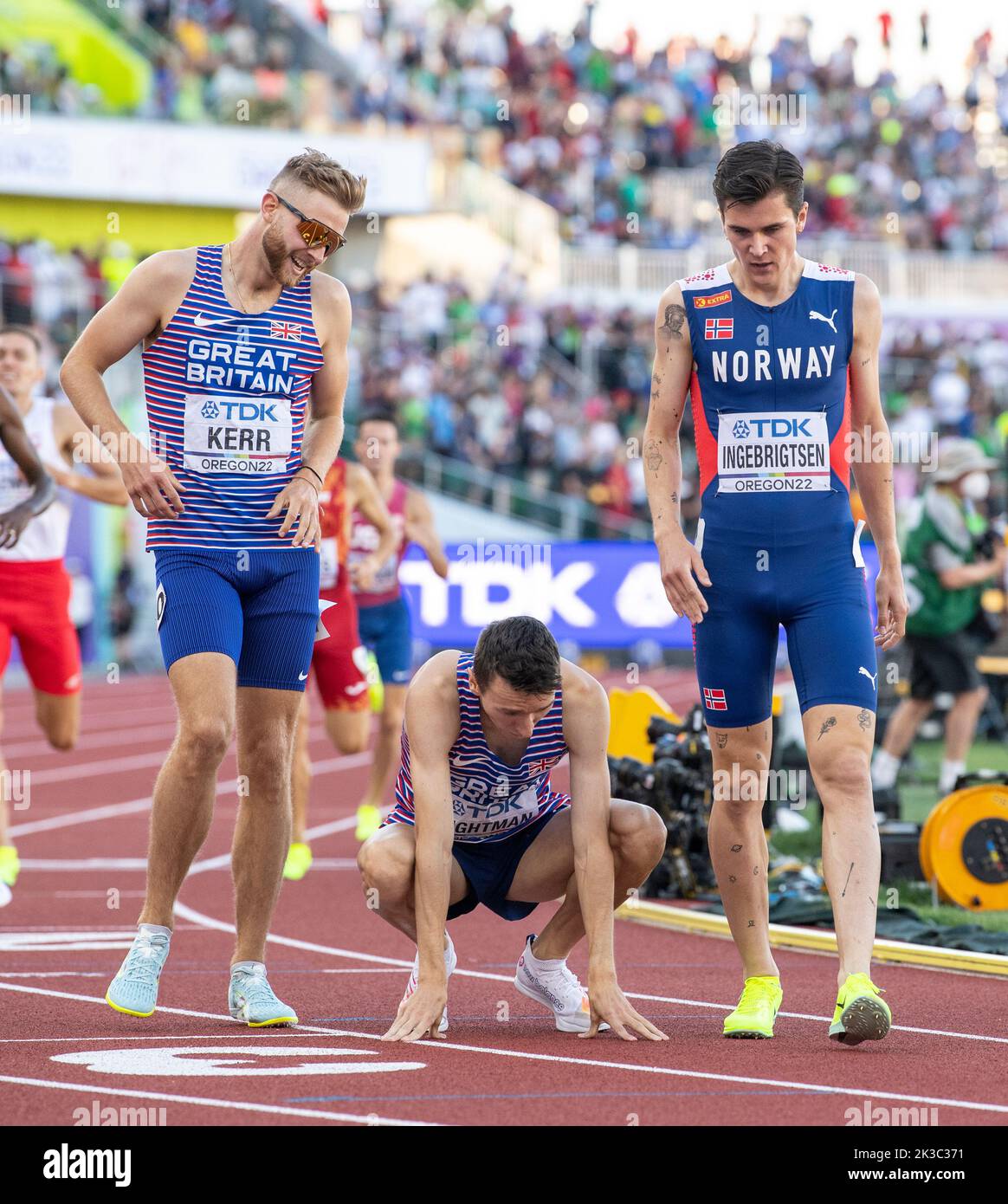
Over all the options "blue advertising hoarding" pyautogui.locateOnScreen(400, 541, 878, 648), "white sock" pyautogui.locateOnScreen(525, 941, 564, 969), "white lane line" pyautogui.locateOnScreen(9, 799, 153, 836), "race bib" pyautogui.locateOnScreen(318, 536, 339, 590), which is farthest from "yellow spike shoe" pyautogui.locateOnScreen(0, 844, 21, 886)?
"blue advertising hoarding" pyautogui.locateOnScreen(400, 541, 878, 648)

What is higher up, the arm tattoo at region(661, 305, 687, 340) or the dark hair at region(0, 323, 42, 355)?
the dark hair at region(0, 323, 42, 355)

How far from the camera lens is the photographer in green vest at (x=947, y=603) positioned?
12.5 meters

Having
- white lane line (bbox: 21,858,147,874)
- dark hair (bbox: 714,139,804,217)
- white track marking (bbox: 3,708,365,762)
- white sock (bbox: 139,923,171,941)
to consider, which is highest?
dark hair (bbox: 714,139,804,217)

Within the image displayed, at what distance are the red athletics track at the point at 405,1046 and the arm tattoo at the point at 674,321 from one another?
201cm

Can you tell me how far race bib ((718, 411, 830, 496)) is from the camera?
5707 millimetres

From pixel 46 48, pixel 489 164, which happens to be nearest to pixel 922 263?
pixel 489 164

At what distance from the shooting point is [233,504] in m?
5.74

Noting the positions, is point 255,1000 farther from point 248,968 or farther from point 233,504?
point 233,504

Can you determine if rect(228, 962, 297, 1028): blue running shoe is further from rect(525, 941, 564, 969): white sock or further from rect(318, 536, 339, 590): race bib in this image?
rect(318, 536, 339, 590): race bib

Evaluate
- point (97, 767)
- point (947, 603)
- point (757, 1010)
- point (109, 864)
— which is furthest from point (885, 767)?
point (757, 1010)

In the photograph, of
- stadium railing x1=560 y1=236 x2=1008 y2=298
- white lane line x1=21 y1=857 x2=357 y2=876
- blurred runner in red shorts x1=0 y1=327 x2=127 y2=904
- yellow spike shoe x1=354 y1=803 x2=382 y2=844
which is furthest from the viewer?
stadium railing x1=560 y1=236 x2=1008 y2=298

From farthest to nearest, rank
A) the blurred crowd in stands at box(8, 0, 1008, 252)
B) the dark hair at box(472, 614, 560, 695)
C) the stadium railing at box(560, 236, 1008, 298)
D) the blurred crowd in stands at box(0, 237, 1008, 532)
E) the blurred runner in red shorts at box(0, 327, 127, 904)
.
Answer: the stadium railing at box(560, 236, 1008, 298) < the blurred crowd in stands at box(8, 0, 1008, 252) < the blurred crowd in stands at box(0, 237, 1008, 532) < the blurred runner in red shorts at box(0, 327, 127, 904) < the dark hair at box(472, 614, 560, 695)

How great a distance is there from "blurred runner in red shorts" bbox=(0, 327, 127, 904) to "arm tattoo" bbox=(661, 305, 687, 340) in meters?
3.78
